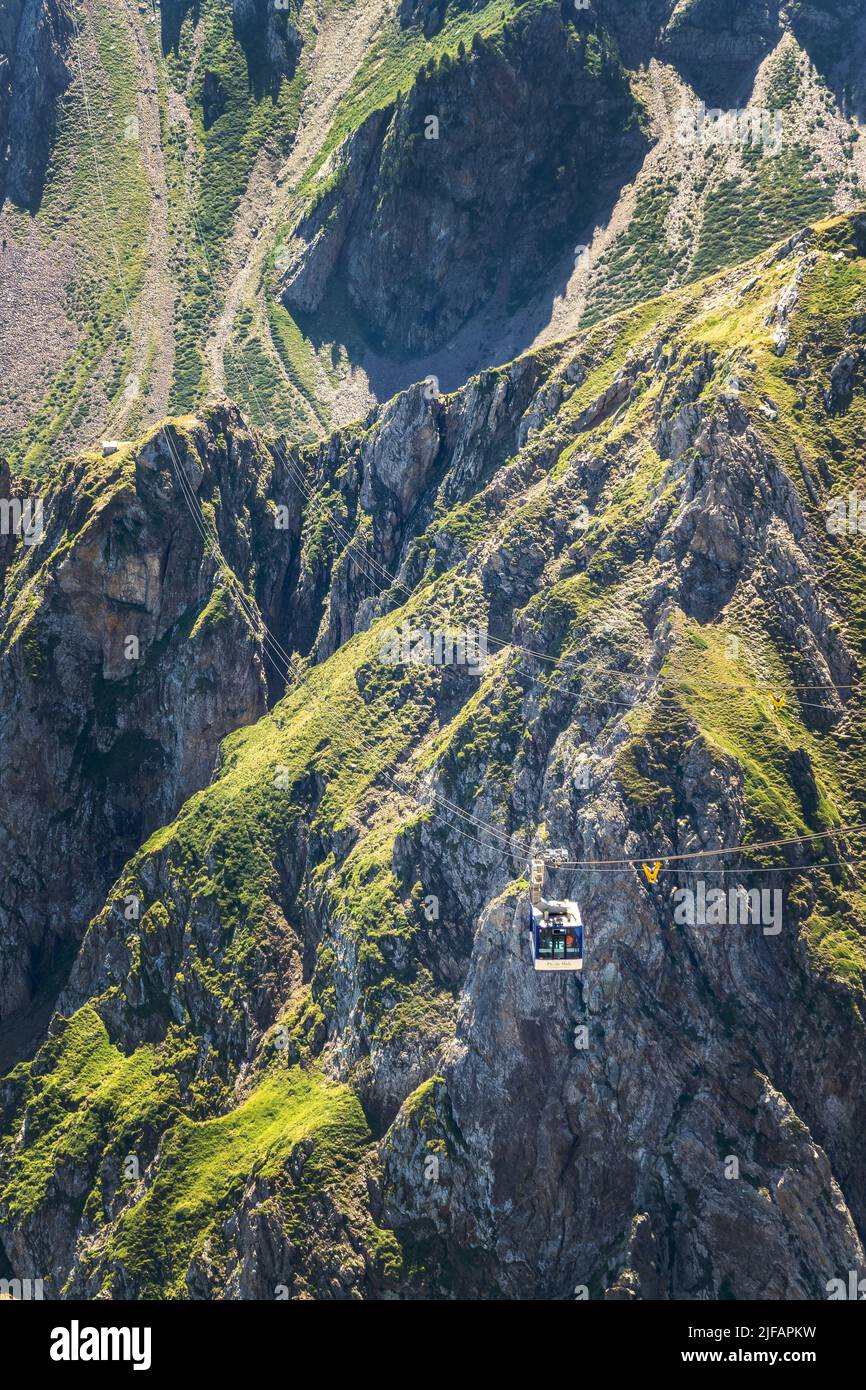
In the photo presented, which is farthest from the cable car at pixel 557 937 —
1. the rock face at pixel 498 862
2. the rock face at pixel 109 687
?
the rock face at pixel 109 687

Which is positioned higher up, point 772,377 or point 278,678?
point 772,377

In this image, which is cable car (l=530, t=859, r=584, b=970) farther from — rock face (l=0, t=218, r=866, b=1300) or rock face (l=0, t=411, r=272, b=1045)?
rock face (l=0, t=411, r=272, b=1045)

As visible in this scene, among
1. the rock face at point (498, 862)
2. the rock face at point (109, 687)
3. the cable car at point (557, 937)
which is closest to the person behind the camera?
the cable car at point (557, 937)

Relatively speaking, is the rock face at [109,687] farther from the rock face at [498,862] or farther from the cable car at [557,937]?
the cable car at [557,937]

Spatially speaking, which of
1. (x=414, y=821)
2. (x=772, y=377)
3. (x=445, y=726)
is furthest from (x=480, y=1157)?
(x=772, y=377)

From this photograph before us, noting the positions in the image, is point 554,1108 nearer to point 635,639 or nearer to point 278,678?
point 635,639

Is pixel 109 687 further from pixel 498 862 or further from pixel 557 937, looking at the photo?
pixel 557 937
